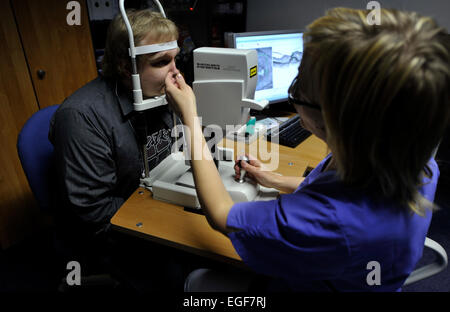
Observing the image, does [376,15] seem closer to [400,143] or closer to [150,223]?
[400,143]

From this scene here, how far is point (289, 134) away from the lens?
152cm

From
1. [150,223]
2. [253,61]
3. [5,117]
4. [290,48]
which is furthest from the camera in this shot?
[290,48]

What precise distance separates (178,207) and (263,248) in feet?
1.47

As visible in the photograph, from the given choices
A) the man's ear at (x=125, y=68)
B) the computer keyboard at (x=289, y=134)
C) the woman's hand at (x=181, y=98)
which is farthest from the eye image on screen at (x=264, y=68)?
the woman's hand at (x=181, y=98)

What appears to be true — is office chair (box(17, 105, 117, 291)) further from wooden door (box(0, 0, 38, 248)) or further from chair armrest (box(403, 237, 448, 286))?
chair armrest (box(403, 237, 448, 286))

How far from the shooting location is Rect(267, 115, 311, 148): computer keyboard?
1.47m

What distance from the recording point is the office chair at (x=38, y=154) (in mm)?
1100

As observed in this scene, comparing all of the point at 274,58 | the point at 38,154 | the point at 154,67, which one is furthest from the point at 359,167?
the point at 274,58

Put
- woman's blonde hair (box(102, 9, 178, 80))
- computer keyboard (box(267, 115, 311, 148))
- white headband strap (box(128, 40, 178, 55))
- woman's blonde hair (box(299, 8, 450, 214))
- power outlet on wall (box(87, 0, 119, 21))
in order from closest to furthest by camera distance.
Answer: woman's blonde hair (box(299, 8, 450, 214)) < white headband strap (box(128, 40, 178, 55)) < woman's blonde hair (box(102, 9, 178, 80)) < computer keyboard (box(267, 115, 311, 148)) < power outlet on wall (box(87, 0, 119, 21))

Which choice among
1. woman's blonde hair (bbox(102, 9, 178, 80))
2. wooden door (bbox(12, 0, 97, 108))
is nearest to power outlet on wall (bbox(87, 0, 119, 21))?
wooden door (bbox(12, 0, 97, 108))

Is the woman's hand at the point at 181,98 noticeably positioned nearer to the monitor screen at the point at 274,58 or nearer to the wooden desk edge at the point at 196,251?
the wooden desk edge at the point at 196,251

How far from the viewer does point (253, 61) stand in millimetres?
856

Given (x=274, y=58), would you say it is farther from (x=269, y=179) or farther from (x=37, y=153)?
(x=37, y=153)
